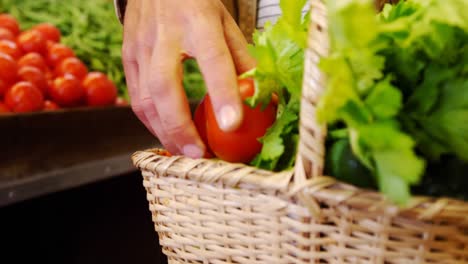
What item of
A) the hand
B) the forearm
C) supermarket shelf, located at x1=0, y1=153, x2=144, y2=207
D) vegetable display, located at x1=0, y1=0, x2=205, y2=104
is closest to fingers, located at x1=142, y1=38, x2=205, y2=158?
the hand

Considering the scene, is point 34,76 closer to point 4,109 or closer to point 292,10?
point 4,109

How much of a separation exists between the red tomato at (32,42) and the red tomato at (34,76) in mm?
163

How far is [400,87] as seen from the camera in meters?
0.55

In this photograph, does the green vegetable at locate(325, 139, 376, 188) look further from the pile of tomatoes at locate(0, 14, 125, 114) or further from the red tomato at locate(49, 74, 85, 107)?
the red tomato at locate(49, 74, 85, 107)

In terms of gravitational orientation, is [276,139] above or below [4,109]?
above

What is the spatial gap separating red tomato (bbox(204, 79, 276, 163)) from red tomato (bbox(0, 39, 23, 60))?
54.6 inches

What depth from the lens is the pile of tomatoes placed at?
1686mm

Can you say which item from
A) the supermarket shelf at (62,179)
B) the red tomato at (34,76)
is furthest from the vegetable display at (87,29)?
the supermarket shelf at (62,179)

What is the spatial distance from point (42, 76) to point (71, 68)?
15cm

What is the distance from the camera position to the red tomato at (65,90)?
6.02ft

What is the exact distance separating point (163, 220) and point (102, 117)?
1.26 m

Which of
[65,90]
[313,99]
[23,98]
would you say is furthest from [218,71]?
[65,90]

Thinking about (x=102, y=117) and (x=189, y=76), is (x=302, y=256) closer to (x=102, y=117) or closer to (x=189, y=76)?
(x=102, y=117)

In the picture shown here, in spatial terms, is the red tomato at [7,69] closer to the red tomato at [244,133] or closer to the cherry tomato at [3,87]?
the cherry tomato at [3,87]
